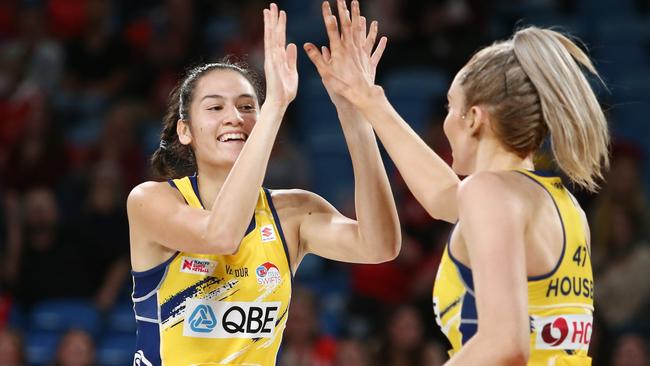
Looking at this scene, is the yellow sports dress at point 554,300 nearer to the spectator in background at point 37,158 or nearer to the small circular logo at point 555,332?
the small circular logo at point 555,332

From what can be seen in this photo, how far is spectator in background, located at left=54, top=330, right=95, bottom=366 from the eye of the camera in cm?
725

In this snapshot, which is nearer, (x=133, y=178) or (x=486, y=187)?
(x=486, y=187)

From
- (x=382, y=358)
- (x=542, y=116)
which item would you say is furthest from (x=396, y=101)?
(x=542, y=116)

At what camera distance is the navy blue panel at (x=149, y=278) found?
3.62 metres

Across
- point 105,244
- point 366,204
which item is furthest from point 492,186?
point 105,244

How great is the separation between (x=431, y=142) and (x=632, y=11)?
266 centimetres

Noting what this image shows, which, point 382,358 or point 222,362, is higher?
point 222,362

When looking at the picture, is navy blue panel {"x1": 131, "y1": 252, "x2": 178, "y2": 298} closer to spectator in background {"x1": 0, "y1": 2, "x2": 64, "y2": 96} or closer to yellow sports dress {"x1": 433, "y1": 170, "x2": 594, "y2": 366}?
yellow sports dress {"x1": 433, "y1": 170, "x2": 594, "y2": 366}

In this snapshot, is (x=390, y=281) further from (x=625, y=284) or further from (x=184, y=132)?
(x=184, y=132)

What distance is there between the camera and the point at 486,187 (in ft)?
8.34

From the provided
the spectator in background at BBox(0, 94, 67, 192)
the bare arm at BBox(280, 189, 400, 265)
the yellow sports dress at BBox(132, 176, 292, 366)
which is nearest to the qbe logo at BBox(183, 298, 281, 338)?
the yellow sports dress at BBox(132, 176, 292, 366)

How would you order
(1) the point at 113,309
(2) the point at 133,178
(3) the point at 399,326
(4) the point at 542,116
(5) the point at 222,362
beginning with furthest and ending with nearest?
(2) the point at 133,178, (1) the point at 113,309, (3) the point at 399,326, (5) the point at 222,362, (4) the point at 542,116

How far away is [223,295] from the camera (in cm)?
358

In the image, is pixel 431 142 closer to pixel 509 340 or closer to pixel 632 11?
pixel 632 11
